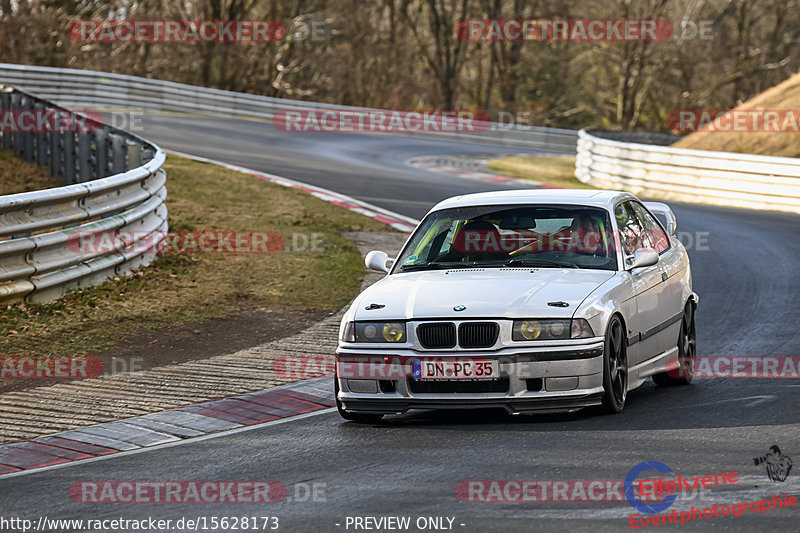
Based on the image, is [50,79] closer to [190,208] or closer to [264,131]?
[264,131]

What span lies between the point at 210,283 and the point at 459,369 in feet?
23.0

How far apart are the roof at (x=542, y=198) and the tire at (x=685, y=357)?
1.13 meters

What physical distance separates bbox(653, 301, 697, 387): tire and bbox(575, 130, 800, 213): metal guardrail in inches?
550

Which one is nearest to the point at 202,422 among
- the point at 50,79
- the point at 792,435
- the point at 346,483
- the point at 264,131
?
the point at 346,483

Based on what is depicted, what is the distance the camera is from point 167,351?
34.8 feet

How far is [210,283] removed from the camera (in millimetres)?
13719

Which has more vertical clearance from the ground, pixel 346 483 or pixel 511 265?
pixel 511 265

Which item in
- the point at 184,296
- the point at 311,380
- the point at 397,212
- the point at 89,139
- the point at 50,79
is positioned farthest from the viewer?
the point at 50,79

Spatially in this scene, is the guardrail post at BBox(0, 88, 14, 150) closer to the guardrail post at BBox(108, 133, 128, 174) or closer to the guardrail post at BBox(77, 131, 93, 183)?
the guardrail post at BBox(77, 131, 93, 183)

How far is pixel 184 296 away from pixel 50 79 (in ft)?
86.1

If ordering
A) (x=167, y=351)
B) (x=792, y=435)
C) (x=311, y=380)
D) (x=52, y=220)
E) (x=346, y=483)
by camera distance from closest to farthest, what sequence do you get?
(x=346, y=483), (x=792, y=435), (x=311, y=380), (x=167, y=351), (x=52, y=220)

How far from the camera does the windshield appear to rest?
828 centimetres

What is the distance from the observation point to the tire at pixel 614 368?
7434mm

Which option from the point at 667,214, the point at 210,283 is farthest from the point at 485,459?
the point at 210,283
